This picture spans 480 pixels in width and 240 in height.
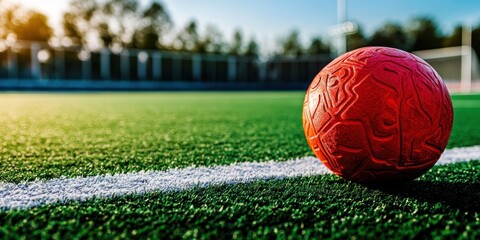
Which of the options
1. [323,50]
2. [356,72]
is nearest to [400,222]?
[356,72]

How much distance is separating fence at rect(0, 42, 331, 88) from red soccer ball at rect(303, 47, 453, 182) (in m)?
30.3

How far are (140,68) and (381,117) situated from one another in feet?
113

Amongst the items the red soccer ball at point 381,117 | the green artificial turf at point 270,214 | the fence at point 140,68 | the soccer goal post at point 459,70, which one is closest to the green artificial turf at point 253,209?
the green artificial turf at point 270,214

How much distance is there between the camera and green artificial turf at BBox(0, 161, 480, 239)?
125 centimetres

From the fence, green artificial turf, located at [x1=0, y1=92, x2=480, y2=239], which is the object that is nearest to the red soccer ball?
green artificial turf, located at [x1=0, y1=92, x2=480, y2=239]

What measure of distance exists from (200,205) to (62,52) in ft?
106

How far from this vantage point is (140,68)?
3425 centimetres

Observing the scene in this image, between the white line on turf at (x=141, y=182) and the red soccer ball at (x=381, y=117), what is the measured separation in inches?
17.6

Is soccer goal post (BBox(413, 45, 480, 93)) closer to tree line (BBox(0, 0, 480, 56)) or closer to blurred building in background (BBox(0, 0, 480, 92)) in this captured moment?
blurred building in background (BBox(0, 0, 480, 92))

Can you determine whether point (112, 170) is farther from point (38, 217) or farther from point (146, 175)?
point (38, 217)

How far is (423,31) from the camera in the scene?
56562 mm

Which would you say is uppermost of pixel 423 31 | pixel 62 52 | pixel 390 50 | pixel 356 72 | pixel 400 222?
pixel 423 31

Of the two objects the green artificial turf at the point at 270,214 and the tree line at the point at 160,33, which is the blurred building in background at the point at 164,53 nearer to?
the tree line at the point at 160,33

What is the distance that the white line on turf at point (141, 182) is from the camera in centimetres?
160
